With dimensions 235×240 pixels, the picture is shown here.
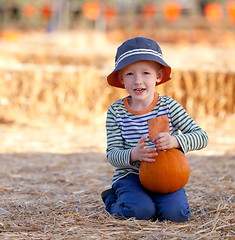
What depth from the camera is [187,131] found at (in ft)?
7.88

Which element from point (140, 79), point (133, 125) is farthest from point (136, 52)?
point (133, 125)

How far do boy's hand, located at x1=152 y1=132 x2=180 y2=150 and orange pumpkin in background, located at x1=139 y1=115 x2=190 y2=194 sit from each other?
0.04m

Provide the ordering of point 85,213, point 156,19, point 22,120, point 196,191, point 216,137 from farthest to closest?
point 156,19, point 22,120, point 216,137, point 196,191, point 85,213

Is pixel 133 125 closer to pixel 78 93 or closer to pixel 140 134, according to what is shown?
pixel 140 134

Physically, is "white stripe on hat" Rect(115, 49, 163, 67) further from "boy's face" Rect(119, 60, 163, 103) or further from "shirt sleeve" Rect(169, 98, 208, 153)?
"shirt sleeve" Rect(169, 98, 208, 153)

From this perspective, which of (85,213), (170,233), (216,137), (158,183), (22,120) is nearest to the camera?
(170,233)

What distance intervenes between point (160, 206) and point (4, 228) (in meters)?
0.81

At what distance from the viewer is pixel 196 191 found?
290cm

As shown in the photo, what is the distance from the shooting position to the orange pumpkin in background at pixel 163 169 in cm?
221

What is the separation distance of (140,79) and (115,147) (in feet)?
1.35

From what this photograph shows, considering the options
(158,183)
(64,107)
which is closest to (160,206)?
(158,183)

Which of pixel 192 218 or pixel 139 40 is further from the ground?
pixel 139 40

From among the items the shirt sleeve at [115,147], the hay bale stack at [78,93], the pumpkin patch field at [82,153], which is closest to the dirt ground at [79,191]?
the pumpkin patch field at [82,153]

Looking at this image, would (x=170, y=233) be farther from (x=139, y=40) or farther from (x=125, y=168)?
(x=139, y=40)
